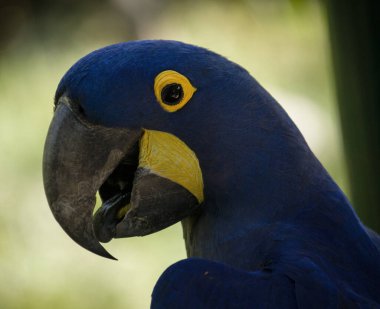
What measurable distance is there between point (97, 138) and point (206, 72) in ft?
1.14

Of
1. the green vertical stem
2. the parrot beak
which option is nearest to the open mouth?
the parrot beak

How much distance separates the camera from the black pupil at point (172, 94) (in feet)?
6.74

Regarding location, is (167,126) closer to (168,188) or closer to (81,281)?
(168,188)

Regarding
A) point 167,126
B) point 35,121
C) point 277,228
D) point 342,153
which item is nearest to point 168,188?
point 167,126

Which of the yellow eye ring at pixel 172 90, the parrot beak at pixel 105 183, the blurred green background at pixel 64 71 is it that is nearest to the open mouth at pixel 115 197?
the parrot beak at pixel 105 183

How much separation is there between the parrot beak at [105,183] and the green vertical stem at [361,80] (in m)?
0.71

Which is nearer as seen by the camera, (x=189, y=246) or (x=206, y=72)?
(x=206, y=72)

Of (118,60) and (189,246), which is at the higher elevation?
(118,60)

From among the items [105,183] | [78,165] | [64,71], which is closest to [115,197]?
[105,183]

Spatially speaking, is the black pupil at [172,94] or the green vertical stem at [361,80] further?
the green vertical stem at [361,80]

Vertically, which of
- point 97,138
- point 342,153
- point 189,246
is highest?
point 97,138

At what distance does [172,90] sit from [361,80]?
75 centimetres

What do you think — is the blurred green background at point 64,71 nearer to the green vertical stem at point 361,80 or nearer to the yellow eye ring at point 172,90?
the green vertical stem at point 361,80

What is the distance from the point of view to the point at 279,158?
6.96 feet
